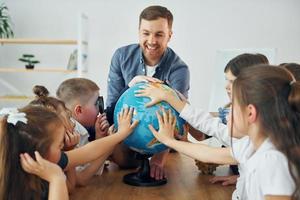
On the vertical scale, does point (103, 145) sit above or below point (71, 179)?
above

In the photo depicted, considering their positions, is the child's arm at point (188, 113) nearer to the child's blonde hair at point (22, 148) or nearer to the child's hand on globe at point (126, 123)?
the child's hand on globe at point (126, 123)

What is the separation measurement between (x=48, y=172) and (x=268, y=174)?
2.25 ft

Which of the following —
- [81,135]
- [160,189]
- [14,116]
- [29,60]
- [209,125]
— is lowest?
[29,60]

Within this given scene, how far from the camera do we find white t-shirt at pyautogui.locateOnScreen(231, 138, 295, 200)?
1.24m

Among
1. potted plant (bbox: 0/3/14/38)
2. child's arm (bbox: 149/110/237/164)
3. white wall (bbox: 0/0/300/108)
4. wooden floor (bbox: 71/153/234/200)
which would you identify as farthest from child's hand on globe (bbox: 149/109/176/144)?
potted plant (bbox: 0/3/14/38)

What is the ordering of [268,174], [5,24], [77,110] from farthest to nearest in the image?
[5,24], [77,110], [268,174]

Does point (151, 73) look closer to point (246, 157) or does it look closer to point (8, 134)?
point (246, 157)

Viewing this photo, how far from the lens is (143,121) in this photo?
66.5 inches

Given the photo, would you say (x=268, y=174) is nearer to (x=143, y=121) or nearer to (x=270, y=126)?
(x=270, y=126)

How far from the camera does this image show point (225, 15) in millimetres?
5586

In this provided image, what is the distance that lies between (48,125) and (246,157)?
70 cm

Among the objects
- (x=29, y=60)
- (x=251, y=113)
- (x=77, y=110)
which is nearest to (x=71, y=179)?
(x=77, y=110)

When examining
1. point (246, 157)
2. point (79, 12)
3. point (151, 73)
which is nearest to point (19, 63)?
point (79, 12)

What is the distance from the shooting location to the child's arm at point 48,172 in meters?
1.33
